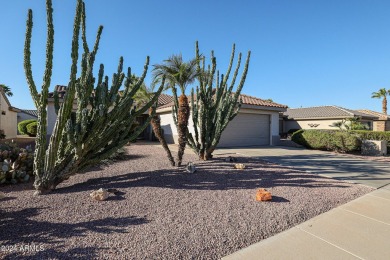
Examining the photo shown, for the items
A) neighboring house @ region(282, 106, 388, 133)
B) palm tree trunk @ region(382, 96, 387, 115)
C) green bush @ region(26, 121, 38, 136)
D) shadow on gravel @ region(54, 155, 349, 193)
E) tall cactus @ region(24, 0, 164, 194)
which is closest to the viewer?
tall cactus @ region(24, 0, 164, 194)

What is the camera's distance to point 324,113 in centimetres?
2666

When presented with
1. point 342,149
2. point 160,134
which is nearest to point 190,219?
point 160,134

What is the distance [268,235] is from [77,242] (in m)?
2.70

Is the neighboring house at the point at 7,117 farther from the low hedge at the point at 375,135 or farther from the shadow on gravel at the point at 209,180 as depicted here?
the low hedge at the point at 375,135

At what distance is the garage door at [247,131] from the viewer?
15469mm

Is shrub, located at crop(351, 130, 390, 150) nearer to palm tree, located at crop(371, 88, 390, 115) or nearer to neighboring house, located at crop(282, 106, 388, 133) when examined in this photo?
neighboring house, located at crop(282, 106, 388, 133)

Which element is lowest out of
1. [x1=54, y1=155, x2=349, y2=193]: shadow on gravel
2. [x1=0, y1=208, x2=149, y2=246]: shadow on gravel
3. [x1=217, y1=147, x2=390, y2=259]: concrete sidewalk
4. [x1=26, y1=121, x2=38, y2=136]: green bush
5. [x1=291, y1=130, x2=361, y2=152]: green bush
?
[x1=217, y1=147, x2=390, y2=259]: concrete sidewalk

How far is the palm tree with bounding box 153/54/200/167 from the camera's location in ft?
24.5

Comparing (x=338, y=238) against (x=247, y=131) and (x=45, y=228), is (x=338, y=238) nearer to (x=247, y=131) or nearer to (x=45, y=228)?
(x=45, y=228)

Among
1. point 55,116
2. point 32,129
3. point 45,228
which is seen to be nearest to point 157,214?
point 45,228

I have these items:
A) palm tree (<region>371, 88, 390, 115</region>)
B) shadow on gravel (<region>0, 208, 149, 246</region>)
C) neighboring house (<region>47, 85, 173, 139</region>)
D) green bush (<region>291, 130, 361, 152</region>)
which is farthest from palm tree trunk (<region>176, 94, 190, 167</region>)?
palm tree (<region>371, 88, 390, 115</region>)

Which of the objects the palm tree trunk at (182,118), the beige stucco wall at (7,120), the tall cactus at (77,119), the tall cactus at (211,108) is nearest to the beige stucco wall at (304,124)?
the tall cactus at (211,108)

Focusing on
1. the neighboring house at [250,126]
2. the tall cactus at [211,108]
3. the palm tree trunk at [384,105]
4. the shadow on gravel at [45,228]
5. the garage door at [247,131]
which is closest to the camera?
the shadow on gravel at [45,228]

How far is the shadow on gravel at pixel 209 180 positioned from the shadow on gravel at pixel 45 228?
142 cm
